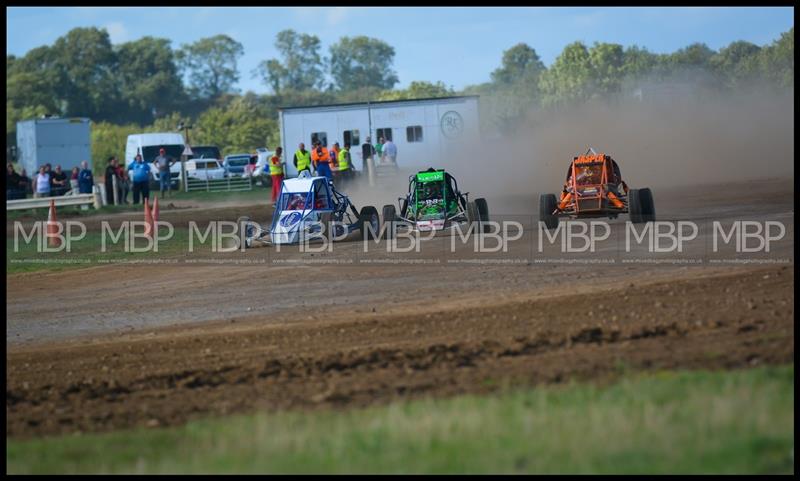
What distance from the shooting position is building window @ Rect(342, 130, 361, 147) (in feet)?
153

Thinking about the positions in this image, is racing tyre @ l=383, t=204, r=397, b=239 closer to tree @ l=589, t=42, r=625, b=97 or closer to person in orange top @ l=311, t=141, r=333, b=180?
person in orange top @ l=311, t=141, r=333, b=180

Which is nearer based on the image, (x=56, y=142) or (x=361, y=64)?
(x=56, y=142)

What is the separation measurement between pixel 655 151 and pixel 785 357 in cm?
3404

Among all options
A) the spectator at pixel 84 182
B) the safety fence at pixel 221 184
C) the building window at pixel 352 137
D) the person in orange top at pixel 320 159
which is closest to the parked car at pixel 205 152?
the safety fence at pixel 221 184

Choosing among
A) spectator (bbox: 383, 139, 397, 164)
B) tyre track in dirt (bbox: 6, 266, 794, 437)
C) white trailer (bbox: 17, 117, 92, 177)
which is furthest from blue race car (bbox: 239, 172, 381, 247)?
white trailer (bbox: 17, 117, 92, 177)

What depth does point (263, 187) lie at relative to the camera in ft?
164

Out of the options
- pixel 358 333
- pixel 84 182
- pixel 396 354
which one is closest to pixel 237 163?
pixel 84 182

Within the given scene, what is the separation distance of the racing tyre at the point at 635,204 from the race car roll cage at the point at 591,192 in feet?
0.91

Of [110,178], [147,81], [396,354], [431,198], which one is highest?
[147,81]

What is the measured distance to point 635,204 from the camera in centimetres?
1977

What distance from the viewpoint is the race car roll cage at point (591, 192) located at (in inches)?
794

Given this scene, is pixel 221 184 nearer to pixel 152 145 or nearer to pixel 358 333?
pixel 152 145

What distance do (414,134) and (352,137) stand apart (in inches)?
106

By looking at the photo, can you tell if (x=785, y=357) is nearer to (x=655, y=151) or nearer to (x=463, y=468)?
(x=463, y=468)
